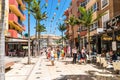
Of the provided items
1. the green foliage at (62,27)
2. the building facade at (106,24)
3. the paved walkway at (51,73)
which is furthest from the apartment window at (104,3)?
the green foliage at (62,27)

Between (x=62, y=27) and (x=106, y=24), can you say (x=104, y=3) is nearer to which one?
(x=106, y=24)

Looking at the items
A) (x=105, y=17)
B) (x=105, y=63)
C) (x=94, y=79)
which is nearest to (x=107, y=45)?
(x=105, y=17)

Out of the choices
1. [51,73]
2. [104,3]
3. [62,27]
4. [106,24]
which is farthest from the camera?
[62,27]

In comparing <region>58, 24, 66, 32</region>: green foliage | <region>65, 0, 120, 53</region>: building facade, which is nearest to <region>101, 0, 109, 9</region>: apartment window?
<region>65, 0, 120, 53</region>: building facade

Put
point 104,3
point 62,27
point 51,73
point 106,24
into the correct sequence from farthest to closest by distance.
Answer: point 62,27
point 104,3
point 106,24
point 51,73

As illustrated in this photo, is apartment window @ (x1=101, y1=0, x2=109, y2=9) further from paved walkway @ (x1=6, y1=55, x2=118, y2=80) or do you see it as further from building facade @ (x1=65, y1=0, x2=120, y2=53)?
paved walkway @ (x1=6, y1=55, x2=118, y2=80)

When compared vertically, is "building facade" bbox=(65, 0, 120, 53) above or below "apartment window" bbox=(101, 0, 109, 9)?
below

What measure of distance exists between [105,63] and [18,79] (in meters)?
7.28

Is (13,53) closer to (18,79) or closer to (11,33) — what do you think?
(11,33)

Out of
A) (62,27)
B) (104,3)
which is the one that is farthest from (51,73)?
(62,27)

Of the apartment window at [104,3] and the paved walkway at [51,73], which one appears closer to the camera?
the paved walkway at [51,73]

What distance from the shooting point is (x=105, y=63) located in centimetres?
1966

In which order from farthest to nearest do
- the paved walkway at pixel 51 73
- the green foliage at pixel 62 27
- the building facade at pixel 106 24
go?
1. the green foliage at pixel 62 27
2. the building facade at pixel 106 24
3. the paved walkway at pixel 51 73

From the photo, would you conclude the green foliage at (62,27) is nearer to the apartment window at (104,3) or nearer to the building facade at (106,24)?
the building facade at (106,24)
